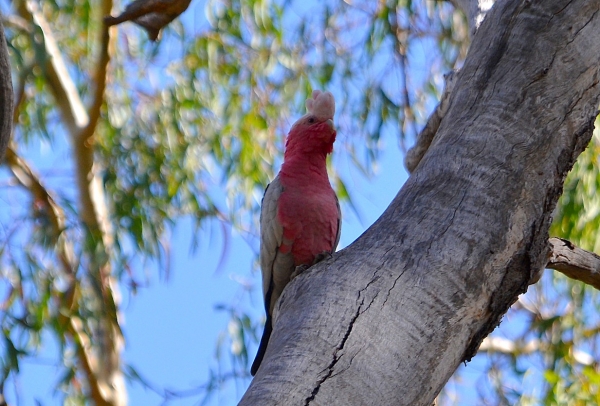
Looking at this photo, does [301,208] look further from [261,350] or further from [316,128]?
[261,350]

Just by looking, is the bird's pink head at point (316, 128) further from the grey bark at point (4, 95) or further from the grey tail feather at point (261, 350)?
the grey bark at point (4, 95)

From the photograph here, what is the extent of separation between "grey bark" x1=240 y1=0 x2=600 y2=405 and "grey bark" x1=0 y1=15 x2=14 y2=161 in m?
0.62

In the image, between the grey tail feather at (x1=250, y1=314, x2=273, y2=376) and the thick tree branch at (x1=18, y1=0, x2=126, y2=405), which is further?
the thick tree branch at (x1=18, y1=0, x2=126, y2=405)

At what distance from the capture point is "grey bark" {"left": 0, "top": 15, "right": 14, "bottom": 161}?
4.57 feet

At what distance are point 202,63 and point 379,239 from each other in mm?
2845

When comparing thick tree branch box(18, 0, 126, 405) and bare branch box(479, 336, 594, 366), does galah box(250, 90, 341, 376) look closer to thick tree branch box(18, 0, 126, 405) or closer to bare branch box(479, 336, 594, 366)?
thick tree branch box(18, 0, 126, 405)

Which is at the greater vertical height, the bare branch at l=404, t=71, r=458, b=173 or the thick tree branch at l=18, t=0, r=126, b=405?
the thick tree branch at l=18, t=0, r=126, b=405

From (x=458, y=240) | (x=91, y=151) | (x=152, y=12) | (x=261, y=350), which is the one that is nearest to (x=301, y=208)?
(x=261, y=350)

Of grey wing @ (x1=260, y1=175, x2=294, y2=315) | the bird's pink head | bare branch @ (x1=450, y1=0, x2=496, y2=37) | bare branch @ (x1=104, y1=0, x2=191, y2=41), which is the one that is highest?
bare branch @ (x1=450, y1=0, x2=496, y2=37)

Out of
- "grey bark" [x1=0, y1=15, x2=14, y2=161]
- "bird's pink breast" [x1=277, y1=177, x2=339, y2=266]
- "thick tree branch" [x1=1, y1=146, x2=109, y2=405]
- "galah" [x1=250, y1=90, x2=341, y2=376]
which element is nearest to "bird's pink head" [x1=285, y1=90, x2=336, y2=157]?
"galah" [x1=250, y1=90, x2=341, y2=376]

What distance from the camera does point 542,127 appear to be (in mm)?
1664

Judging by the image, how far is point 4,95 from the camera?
1413 millimetres

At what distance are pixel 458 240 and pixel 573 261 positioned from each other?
1.96 feet

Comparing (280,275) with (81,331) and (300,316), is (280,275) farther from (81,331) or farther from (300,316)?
(81,331)
